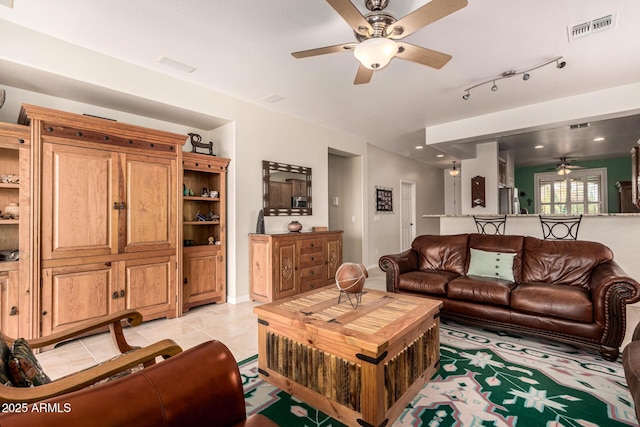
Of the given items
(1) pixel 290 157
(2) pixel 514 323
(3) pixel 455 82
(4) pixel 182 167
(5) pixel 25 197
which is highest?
(3) pixel 455 82

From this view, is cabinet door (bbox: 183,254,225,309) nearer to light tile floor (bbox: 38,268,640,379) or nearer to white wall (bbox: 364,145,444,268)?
light tile floor (bbox: 38,268,640,379)

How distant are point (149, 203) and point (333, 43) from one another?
249 centimetres

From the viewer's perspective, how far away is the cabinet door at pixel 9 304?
2500 mm

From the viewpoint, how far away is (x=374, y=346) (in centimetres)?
153

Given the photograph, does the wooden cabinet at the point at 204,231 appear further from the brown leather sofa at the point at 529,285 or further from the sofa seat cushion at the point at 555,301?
the sofa seat cushion at the point at 555,301

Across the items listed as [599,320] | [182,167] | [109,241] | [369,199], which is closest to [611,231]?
[599,320]

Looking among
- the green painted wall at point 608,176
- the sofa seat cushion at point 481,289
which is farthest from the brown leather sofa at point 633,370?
the green painted wall at point 608,176

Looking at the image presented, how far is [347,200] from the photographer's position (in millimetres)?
6492

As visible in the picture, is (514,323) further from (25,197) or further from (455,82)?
(25,197)

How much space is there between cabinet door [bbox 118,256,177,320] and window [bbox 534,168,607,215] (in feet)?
32.9

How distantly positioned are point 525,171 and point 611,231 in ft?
22.5

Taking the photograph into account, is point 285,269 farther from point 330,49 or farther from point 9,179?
point 9,179

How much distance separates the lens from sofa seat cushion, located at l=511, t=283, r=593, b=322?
96.9 inches

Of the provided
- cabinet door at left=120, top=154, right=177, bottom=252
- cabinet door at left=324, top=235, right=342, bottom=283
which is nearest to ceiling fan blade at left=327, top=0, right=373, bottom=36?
cabinet door at left=120, top=154, right=177, bottom=252
